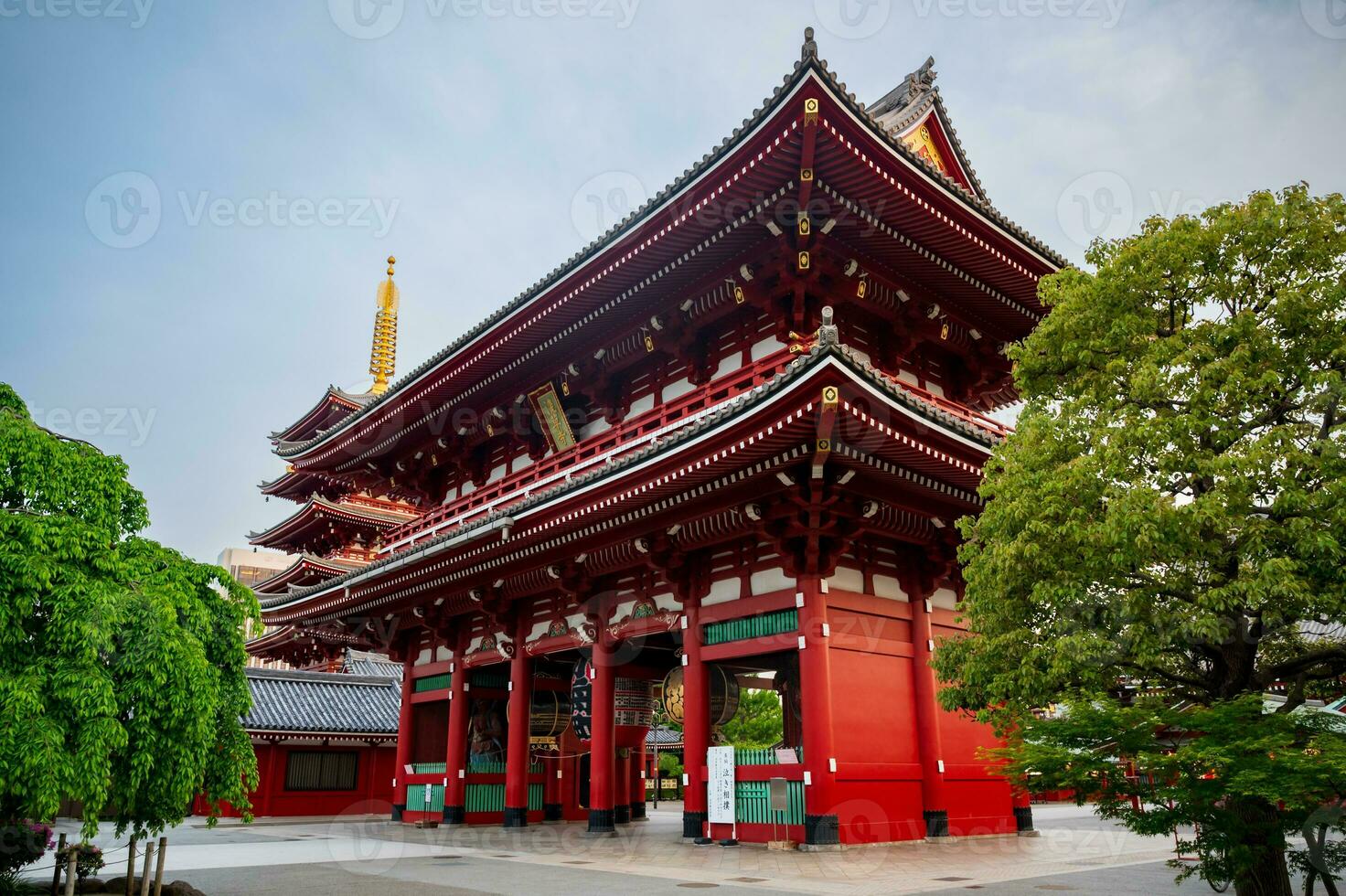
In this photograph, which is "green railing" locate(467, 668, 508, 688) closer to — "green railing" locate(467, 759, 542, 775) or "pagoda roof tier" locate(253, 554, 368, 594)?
"green railing" locate(467, 759, 542, 775)

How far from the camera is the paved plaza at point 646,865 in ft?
35.6

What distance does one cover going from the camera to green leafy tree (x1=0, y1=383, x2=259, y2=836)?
8273 millimetres

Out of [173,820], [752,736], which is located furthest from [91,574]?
[752,736]

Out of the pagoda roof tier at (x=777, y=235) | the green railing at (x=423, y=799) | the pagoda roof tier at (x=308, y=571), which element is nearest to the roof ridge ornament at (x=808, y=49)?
the pagoda roof tier at (x=777, y=235)

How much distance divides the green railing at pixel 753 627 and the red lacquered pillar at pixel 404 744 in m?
12.5

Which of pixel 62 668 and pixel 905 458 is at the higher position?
pixel 905 458

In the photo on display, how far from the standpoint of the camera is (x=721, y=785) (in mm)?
15508

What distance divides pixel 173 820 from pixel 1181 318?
39.4 ft

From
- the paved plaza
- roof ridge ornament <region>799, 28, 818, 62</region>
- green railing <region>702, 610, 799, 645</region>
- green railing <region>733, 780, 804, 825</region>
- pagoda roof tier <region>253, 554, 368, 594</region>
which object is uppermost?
roof ridge ornament <region>799, 28, 818, 62</region>

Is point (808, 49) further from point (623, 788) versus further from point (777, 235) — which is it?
point (623, 788)

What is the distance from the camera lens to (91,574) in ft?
30.6

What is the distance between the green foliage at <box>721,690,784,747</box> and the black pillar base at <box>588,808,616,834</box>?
26923mm

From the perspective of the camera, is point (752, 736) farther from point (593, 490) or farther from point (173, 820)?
point (173, 820)

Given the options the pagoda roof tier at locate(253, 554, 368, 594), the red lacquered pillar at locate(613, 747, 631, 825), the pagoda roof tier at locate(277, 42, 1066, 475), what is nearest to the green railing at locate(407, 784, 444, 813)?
the red lacquered pillar at locate(613, 747, 631, 825)
